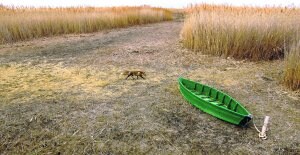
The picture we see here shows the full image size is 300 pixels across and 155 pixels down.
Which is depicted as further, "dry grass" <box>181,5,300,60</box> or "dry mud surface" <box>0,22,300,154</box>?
"dry grass" <box>181,5,300,60</box>

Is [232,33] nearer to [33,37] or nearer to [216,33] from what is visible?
[216,33]

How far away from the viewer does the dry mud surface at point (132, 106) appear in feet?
11.1

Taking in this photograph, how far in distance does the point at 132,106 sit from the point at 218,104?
134cm

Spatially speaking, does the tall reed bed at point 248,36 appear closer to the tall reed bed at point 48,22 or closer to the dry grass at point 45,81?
the dry grass at point 45,81

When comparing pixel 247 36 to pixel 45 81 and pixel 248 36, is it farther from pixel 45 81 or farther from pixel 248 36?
pixel 45 81

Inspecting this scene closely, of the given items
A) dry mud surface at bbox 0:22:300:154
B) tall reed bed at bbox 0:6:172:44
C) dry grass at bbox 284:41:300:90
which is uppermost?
tall reed bed at bbox 0:6:172:44

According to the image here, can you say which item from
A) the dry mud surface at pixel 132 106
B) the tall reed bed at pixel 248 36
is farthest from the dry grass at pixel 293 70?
the tall reed bed at pixel 248 36

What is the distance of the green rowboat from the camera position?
11.9 ft

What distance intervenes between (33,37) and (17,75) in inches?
198

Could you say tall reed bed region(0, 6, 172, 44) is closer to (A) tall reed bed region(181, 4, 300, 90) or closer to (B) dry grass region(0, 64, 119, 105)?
(B) dry grass region(0, 64, 119, 105)

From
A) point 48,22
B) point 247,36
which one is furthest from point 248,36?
point 48,22

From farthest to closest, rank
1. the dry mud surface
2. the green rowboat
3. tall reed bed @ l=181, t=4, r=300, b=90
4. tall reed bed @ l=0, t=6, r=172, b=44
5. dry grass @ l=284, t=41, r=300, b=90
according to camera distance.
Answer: tall reed bed @ l=0, t=6, r=172, b=44
tall reed bed @ l=181, t=4, r=300, b=90
dry grass @ l=284, t=41, r=300, b=90
the green rowboat
the dry mud surface

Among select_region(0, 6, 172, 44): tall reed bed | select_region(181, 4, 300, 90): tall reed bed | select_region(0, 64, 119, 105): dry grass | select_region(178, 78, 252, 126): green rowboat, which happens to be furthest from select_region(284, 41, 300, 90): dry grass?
select_region(0, 6, 172, 44): tall reed bed

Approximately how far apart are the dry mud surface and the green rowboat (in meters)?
0.12
